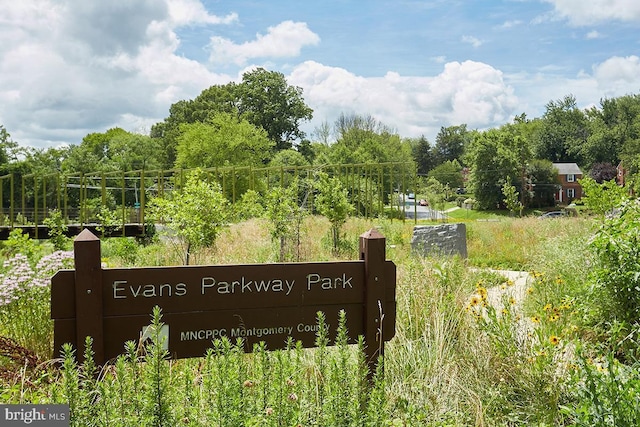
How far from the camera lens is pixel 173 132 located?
150 ft

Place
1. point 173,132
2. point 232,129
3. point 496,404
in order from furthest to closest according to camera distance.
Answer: point 173,132 → point 232,129 → point 496,404

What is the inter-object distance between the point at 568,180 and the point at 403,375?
2433 inches

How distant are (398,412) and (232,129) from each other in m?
31.0

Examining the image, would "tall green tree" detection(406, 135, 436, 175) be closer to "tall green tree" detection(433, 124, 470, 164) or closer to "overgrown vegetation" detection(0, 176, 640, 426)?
"tall green tree" detection(433, 124, 470, 164)

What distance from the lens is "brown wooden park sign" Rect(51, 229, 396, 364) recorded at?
2.81 metres

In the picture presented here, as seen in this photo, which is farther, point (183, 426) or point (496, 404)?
point (496, 404)

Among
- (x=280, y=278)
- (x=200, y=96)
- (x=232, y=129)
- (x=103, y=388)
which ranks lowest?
(x=103, y=388)

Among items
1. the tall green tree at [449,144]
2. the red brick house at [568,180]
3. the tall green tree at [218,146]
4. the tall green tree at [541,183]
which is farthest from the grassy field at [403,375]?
the tall green tree at [449,144]

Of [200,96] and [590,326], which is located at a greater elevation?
[200,96]

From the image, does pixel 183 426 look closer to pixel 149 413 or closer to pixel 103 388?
pixel 149 413

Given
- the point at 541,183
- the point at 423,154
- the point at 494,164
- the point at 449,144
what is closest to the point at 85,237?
the point at 494,164

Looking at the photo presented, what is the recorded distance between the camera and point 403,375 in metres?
3.45

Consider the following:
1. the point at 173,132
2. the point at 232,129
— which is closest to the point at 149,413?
the point at 232,129

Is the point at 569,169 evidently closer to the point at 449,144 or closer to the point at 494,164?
the point at 494,164
